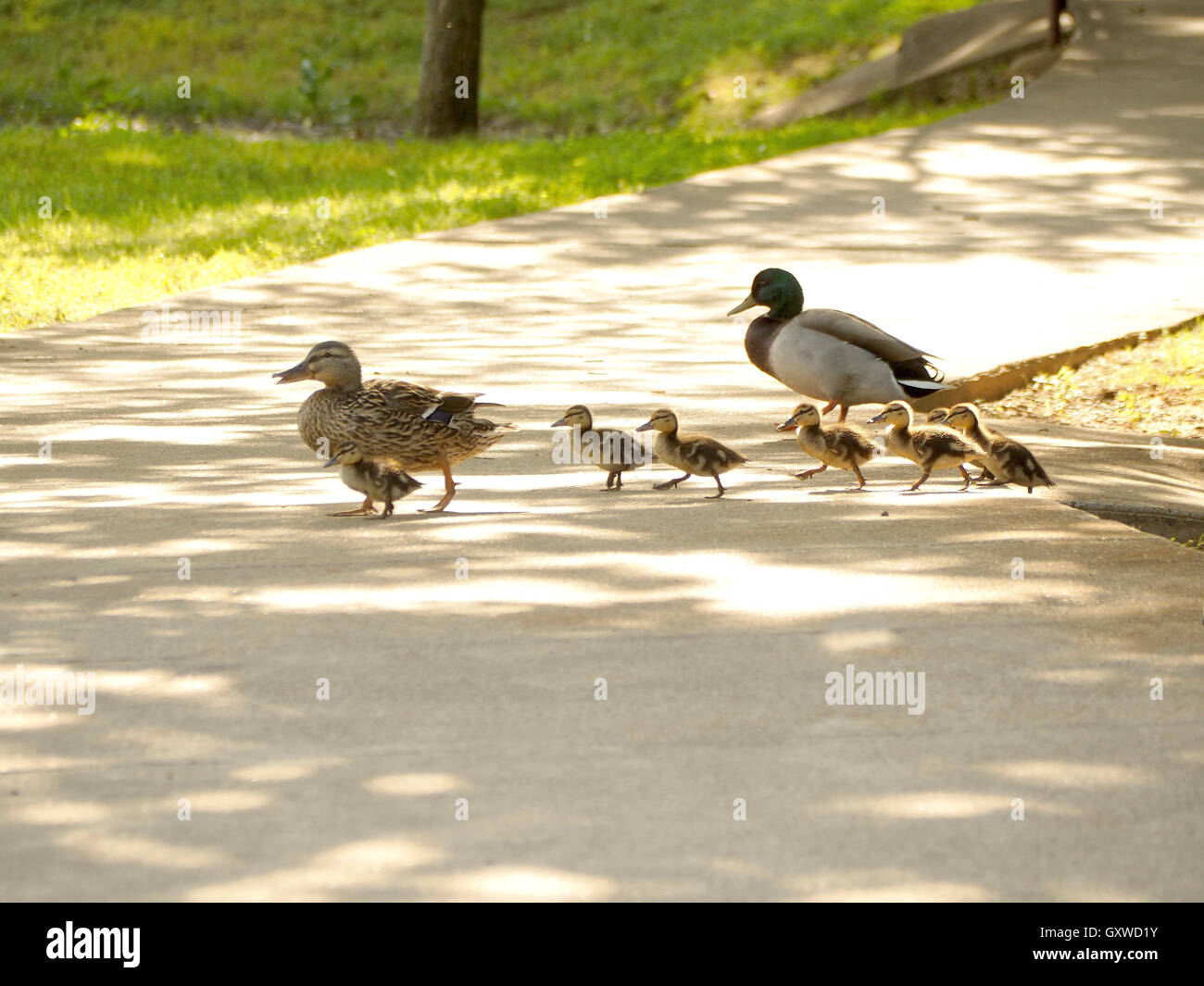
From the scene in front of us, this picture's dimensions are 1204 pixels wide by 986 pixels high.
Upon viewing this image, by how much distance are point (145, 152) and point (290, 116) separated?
8769 mm

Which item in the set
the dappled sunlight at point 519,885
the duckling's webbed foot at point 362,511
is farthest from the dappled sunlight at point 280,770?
the duckling's webbed foot at point 362,511

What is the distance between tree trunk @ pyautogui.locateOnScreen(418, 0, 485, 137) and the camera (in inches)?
910

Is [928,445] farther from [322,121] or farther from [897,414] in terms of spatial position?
[322,121]

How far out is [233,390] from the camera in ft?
33.1

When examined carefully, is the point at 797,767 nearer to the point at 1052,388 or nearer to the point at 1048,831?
the point at 1048,831

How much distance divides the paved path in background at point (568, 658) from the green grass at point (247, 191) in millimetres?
3238

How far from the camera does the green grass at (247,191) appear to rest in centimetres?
1407

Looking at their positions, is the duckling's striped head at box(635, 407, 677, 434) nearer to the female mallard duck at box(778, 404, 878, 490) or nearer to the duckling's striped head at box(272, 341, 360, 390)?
the female mallard duck at box(778, 404, 878, 490)

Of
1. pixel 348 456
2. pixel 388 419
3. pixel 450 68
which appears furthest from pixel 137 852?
pixel 450 68

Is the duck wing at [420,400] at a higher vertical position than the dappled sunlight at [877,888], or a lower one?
higher

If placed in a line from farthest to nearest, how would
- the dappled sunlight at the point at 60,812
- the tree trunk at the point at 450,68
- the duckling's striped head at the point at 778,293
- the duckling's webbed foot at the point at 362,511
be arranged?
1. the tree trunk at the point at 450,68
2. the duckling's striped head at the point at 778,293
3. the duckling's webbed foot at the point at 362,511
4. the dappled sunlight at the point at 60,812

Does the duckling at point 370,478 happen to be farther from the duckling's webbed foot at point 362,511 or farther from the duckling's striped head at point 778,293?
the duckling's striped head at point 778,293

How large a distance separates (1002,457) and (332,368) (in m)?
3.23

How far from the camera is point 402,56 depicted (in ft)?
108
